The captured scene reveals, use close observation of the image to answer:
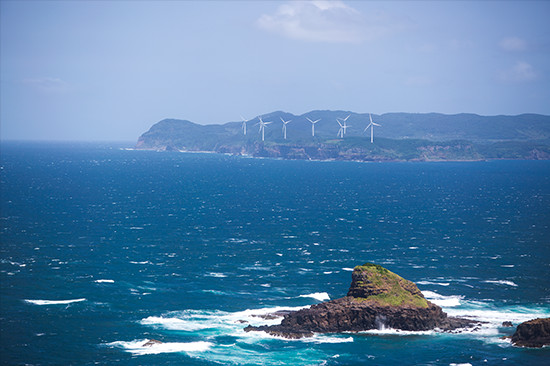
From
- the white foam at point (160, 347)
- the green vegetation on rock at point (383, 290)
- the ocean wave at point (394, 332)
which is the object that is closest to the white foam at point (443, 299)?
the green vegetation on rock at point (383, 290)

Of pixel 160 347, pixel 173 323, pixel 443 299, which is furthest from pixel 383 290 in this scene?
pixel 160 347

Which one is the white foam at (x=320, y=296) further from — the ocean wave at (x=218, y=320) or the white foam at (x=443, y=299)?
the white foam at (x=443, y=299)

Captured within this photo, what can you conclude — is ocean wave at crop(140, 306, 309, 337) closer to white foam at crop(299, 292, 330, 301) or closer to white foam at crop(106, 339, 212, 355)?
white foam at crop(106, 339, 212, 355)

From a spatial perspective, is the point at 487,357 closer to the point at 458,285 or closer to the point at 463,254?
the point at 458,285

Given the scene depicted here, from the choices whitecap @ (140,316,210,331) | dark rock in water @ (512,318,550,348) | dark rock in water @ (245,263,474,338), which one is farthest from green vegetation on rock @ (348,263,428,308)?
whitecap @ (140,316,210,331)

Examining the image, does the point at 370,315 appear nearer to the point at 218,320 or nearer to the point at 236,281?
the point at 218,320

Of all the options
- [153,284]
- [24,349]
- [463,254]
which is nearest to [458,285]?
[463,254]
